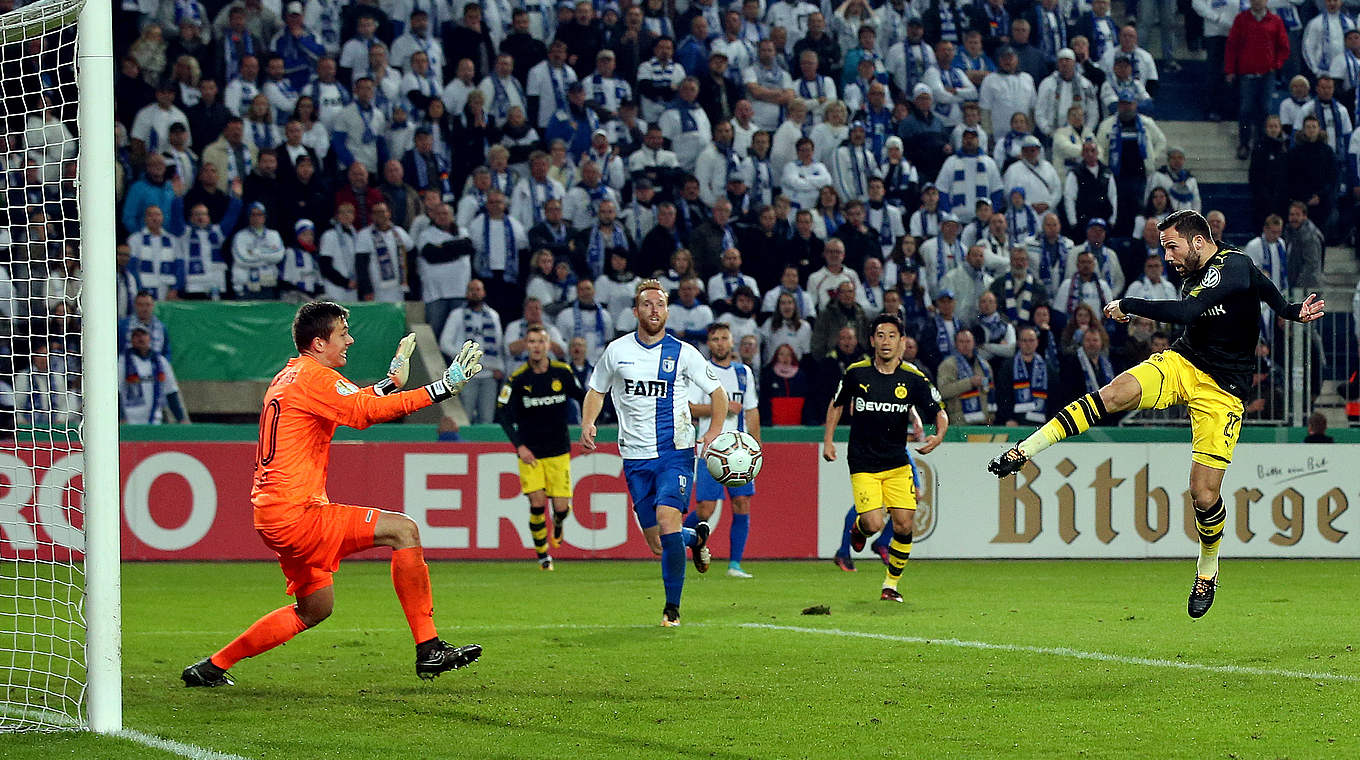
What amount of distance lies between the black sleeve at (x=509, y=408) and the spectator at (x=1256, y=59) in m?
12.0

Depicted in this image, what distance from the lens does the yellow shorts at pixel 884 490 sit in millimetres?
12828

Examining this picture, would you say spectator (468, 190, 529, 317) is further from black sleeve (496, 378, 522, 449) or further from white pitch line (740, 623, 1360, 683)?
white pitch line (740, 623, 1360, 683)

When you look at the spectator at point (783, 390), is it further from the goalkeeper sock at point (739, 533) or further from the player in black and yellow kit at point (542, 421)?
the player in black and yellow kit at point (542, 421)

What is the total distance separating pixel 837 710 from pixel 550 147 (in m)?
14.4

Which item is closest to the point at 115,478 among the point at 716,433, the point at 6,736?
the point at 6,736

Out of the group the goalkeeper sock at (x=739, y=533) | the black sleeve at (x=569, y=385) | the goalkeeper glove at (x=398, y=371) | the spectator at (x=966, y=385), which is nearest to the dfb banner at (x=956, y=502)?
the spectator at (x=966, y=385)

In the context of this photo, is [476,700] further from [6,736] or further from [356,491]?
[356,491]

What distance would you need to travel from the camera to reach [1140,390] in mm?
9164

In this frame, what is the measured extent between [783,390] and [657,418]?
757 cm

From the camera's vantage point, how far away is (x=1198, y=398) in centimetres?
934

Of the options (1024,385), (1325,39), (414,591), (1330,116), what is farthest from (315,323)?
(1325,39)

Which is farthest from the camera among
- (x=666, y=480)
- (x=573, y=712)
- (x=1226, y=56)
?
(x=1226, y=56)

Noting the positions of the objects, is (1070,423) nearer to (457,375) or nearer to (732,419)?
(457,375)

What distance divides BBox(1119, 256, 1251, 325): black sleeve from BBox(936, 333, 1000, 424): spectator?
9.49 metres
